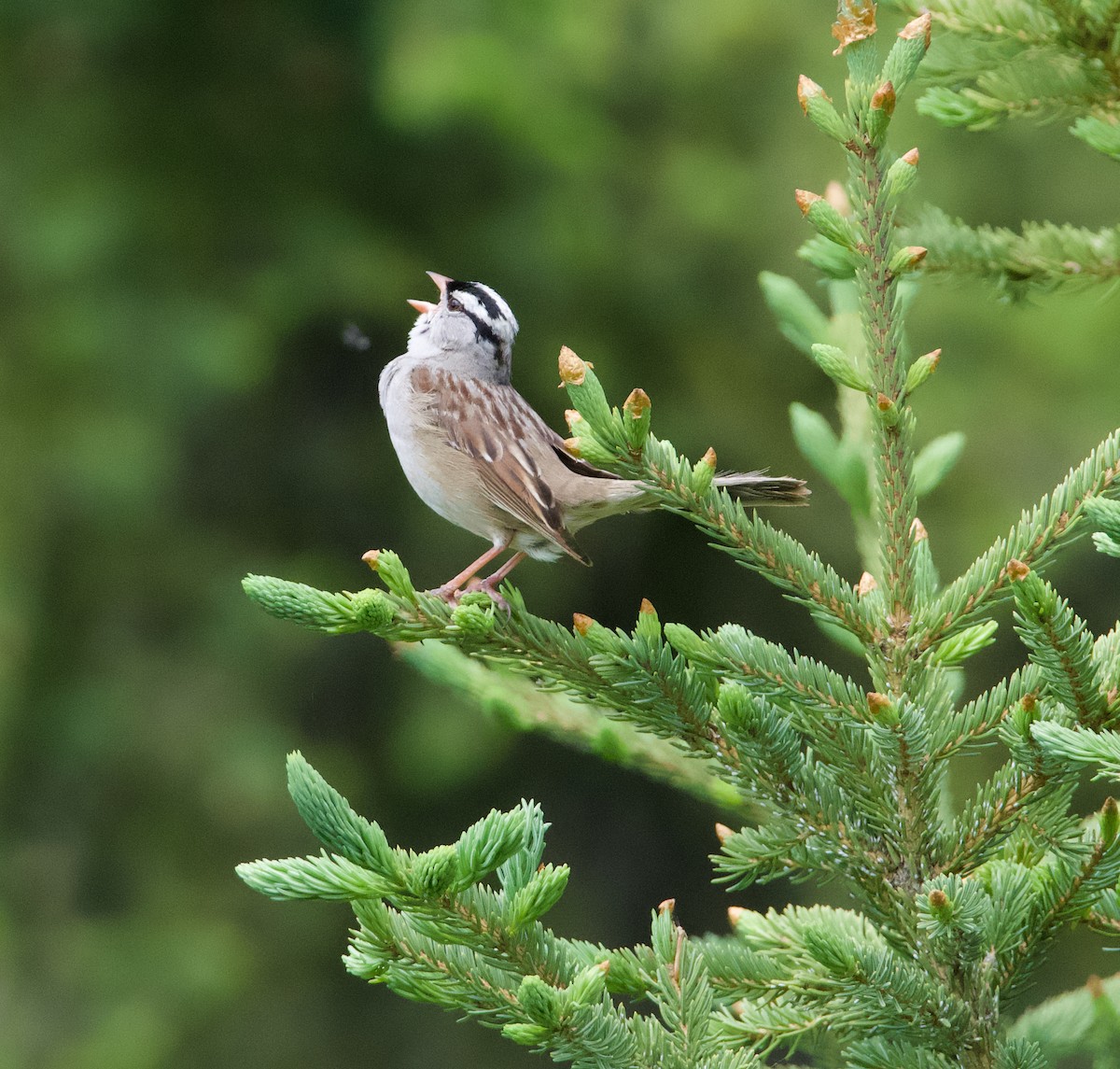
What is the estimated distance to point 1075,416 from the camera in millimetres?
7875

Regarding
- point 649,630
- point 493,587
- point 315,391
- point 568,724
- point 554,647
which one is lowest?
point 315,391

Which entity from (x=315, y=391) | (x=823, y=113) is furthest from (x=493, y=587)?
(x=315, y=391)

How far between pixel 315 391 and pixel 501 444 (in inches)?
190

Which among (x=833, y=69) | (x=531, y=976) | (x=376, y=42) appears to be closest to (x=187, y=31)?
(x=376, y=42)

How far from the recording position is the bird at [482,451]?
11.0ft

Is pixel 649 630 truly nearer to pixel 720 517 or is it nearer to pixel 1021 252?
pixel 720 517

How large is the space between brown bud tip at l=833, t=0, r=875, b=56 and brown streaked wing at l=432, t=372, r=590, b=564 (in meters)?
1.44

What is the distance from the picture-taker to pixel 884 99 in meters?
1.67

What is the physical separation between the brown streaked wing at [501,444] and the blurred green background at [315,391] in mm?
3343

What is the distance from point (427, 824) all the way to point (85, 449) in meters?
3.10

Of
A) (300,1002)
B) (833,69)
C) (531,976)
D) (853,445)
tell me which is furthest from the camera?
(300,1002)

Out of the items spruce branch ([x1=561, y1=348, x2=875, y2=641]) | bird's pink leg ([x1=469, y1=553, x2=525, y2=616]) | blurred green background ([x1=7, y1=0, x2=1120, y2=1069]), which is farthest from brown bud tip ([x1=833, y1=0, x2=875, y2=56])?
blurred green background ([x1=7, y1=0, x2=1120, y2=1069])

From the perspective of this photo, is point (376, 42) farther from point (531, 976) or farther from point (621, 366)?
point (531, 976)

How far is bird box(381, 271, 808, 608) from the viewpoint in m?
3.35
